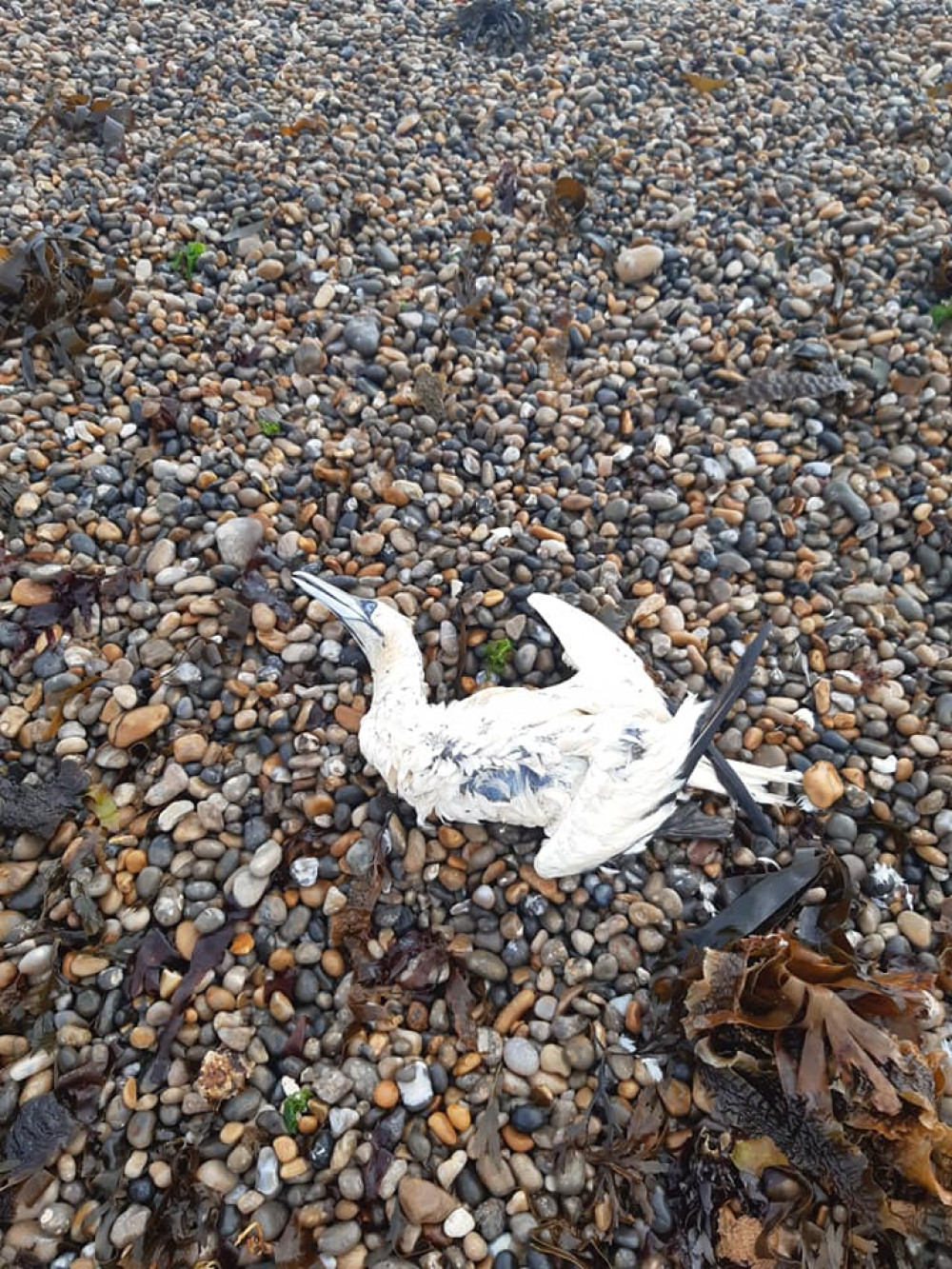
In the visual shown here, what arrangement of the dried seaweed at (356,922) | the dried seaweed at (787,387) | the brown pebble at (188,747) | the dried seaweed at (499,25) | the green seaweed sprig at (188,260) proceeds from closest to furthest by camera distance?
the dried seaweed at (356,922)
the brown pebble at (188,747)
the dried seaweed at (787,387)
the green seaweed sprig at (188,260)
the dried seaweed at (499,25)

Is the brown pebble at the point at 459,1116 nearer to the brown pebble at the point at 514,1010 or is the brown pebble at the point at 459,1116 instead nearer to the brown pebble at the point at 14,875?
the brown pebble at the point at 514,1010

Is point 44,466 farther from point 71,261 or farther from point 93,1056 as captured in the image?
point 93,1056

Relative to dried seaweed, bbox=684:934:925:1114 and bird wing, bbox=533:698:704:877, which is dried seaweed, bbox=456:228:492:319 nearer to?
bird wing, bbox=533:698:704:877

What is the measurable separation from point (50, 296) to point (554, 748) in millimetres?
3614

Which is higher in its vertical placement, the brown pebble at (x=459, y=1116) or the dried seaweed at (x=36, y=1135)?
the brown pebble at (x=459, y=1116)

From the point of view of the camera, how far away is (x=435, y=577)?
3.57 metres

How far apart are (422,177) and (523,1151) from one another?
534 centimetres

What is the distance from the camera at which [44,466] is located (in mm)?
3793

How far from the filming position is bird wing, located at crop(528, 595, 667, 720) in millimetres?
3035

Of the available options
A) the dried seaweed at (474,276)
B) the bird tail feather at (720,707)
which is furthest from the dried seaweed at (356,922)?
the dried seaweed at (474,276)

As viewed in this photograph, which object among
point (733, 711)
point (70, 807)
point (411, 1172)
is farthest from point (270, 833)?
point (733, 711)

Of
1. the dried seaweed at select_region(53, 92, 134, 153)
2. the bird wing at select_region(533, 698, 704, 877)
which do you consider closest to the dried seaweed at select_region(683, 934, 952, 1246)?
the bird wing at select_region(533, 698, 704, 877)

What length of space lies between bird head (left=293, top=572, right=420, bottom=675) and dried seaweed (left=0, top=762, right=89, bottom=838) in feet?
3.88

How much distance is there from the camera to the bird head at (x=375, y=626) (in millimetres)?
3199
